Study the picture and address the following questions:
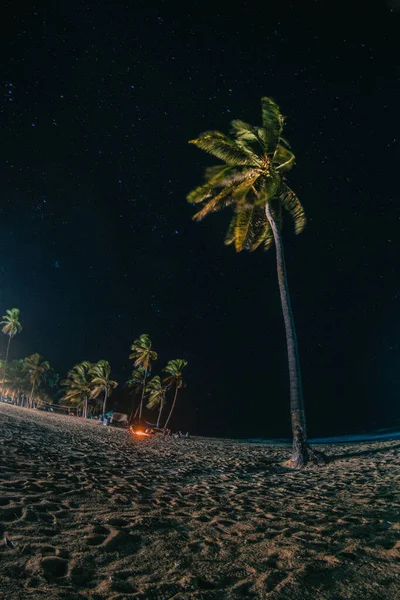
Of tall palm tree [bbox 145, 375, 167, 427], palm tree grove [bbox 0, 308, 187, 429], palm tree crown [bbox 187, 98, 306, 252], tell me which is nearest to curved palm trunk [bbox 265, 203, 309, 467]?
palm tree crown [bbox 187, 98, 306, 252]

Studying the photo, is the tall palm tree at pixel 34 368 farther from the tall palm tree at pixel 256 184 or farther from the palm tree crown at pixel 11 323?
the tall palm tree at pixel 256 184

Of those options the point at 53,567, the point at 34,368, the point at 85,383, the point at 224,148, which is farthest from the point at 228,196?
the point at 34,368

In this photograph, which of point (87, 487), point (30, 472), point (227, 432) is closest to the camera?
point (87, 487)

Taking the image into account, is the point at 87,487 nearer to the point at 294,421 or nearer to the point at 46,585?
the point at 46,585

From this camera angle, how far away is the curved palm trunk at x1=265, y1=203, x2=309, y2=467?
1057 centimetres

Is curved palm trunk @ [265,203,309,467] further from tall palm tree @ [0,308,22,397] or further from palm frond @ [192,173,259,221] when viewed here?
tall palm tree @ [0,308,22,397]

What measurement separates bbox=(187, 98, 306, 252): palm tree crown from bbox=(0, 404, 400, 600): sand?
470 inches

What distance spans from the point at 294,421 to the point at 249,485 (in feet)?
16.8

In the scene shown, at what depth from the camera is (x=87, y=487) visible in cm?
522

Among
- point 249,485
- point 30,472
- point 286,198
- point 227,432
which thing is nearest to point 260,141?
point 286,198

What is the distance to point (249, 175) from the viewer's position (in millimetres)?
14523

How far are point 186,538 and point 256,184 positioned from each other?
15.4 m

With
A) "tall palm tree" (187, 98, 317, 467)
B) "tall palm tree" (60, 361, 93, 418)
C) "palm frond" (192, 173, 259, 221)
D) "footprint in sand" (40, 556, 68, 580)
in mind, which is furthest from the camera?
"tall palm tree" (60, 361, 93, 418)

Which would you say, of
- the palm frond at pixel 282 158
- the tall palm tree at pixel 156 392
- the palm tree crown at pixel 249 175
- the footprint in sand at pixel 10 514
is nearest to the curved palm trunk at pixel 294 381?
the palm tree crown at pixel 249 175
